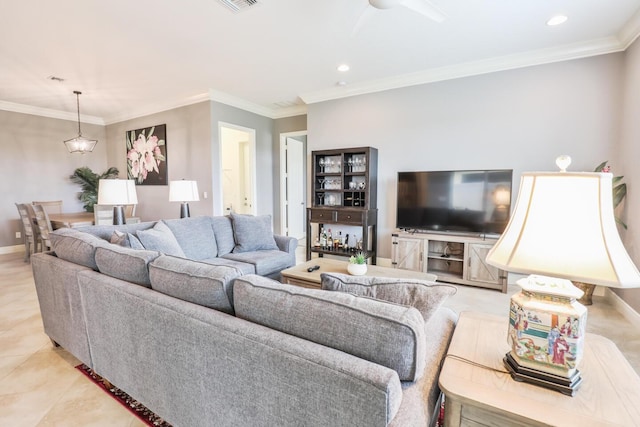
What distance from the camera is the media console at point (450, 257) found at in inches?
138

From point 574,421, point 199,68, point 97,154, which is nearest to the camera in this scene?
point 574,421

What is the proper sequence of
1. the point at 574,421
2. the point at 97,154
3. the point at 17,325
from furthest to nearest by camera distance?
the point at 97,154, the point at 17,325, the point at 574,421

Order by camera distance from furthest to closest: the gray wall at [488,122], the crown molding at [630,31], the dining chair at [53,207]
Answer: the dining chair at [53,207] < the gray wall at [488,122] < the crown molding at [630,31]

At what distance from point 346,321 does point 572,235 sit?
26.5 inches

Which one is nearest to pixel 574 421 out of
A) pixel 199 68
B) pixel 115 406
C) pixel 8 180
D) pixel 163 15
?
pixel 115 406

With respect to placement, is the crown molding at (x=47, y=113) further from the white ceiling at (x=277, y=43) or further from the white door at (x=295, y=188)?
the white door at (x=295, y=188)

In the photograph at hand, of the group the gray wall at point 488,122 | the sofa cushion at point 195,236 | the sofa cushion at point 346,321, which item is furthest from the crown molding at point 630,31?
the sofa cushion at point 195,236

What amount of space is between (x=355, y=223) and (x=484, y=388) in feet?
11.4

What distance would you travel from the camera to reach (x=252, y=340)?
38.9 inches

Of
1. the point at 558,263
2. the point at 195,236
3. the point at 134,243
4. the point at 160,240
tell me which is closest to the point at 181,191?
the point at 195,236

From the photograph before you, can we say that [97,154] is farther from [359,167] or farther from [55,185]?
[359,167]

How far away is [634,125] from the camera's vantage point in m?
2.85

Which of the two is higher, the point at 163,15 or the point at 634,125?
the point at 163,15

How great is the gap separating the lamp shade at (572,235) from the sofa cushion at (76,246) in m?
2.15
